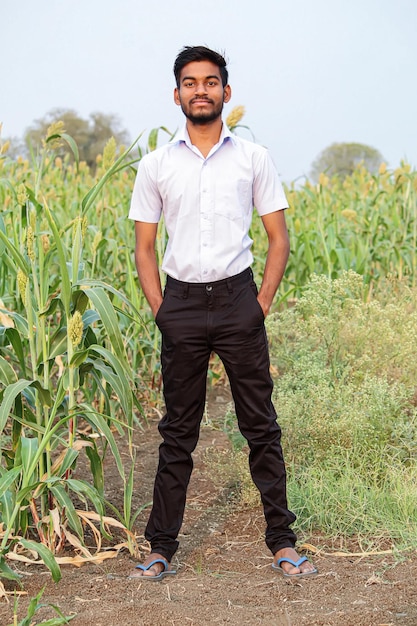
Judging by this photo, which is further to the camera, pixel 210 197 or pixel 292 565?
pixel 292 565

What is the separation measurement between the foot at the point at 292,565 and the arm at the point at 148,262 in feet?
3.08

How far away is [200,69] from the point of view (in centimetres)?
276

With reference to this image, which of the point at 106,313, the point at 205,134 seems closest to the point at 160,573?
the point at 106,313

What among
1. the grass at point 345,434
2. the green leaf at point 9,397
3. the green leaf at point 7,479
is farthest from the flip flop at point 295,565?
the green leaf at point 9,397

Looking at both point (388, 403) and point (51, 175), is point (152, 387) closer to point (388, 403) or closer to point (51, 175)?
point (388, 403)

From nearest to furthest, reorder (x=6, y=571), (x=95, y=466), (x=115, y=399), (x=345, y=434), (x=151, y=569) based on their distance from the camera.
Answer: (x=6, y=571)
(x=151, y=569)
(x=95, y=466)
(x=345, y=434)
(x=115, y=399)

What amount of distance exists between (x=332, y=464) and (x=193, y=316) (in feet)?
4.07

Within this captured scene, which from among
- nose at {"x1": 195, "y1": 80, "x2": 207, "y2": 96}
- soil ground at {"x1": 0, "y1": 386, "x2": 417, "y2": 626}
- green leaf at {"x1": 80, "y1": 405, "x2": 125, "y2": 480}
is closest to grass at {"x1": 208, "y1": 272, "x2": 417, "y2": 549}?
soil ground at {"x1": 0, "y1": 386, "x2": 417, "y2": 626}

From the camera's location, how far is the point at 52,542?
10.0 ft

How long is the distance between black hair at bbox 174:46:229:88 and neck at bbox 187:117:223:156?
5.7 inches

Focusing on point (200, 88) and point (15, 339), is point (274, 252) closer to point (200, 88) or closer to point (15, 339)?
point (200, 88)

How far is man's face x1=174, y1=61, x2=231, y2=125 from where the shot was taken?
9.06ft

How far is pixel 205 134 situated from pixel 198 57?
9.6 inches

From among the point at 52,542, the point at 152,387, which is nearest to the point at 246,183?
the point at 52,542
